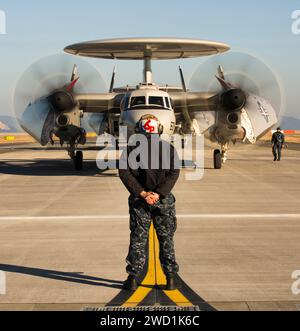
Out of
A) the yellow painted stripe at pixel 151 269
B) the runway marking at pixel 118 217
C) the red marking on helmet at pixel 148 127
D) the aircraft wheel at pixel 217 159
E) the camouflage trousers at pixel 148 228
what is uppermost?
the red marking on helmet at pixel 148 127

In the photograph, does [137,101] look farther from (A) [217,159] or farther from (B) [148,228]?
(B) [148,228]

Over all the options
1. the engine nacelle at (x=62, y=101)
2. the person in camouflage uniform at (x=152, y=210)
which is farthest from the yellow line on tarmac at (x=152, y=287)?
the engine nacelle at (x=62, y=101)

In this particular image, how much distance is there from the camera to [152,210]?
20.2 ft

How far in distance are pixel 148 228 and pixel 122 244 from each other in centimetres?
249

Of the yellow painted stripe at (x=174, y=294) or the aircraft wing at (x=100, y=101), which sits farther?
the aircraft wing at (x=100, y=101)

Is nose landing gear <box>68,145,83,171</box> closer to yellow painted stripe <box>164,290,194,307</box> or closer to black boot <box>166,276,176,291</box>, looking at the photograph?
black boot <box>166,276,176,291</box>

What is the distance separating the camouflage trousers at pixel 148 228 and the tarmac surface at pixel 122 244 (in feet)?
1.28

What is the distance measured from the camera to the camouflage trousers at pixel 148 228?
20.2 feet

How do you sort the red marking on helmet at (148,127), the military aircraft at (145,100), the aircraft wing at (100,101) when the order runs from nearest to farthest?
the red marking on helmet at (148,127)
the military aircraft at (145,100)
the aircraft wing at (100,101)

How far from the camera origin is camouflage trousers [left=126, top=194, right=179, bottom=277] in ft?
20.2

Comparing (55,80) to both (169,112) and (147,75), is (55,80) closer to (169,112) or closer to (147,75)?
(147,75)

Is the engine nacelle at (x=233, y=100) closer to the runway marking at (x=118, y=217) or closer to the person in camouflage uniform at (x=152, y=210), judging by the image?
the runway marking at (x=118, y=217)

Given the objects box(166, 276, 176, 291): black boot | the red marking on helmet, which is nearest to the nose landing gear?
the red marking on helmet

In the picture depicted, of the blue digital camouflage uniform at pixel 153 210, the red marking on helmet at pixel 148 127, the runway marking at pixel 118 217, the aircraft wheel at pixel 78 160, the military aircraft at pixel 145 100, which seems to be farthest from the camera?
the aircraft wheel at pixel 78 160
